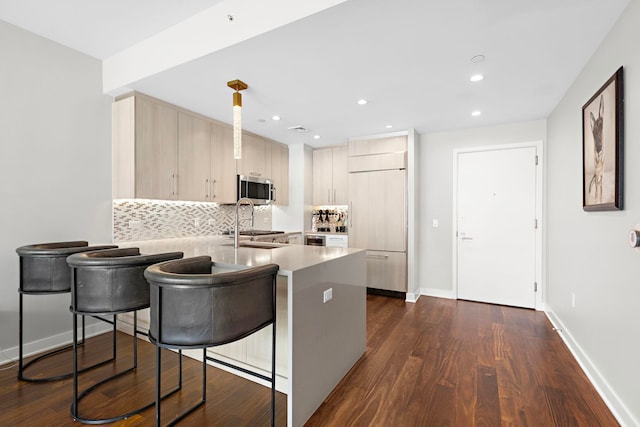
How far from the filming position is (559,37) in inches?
80.3

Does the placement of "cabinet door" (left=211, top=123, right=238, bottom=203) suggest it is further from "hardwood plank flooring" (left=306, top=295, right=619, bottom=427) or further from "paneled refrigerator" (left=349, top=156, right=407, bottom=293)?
"hardwood plank flooring" (left=306, top=295, right=619, bottom=427)

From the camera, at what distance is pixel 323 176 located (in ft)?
17.4

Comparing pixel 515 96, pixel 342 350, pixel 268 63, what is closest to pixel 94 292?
pixel 342 350

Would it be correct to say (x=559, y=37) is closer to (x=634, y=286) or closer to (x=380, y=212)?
(x=634, y=286)

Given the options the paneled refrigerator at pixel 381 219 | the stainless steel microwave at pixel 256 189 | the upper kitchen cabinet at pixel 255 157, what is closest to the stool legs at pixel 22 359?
→ the stainless steel microwave at pixel 256 189

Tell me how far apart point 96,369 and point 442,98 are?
3940 millimetres

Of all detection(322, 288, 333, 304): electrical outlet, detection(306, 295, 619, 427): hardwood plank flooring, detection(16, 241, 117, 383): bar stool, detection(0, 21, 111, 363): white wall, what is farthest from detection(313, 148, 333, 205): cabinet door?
detection(16, 241, 117, 383): bar stool

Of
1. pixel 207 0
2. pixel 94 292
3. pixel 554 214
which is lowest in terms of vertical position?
pixel 94 292

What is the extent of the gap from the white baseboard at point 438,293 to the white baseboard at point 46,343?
406cm

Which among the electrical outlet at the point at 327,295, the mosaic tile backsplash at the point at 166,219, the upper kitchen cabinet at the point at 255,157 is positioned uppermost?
the upper kitchen cabinet at the point at 255,157

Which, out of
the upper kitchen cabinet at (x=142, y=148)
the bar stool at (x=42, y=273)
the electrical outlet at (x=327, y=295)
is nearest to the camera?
the electrical outlet at (x=327, y=295)

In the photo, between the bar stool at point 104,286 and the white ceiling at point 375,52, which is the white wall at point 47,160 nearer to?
the white ceiling at point 375,52

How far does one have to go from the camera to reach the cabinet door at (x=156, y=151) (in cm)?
302

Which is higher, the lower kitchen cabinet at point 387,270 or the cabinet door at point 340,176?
the cabinet door at point 340,176
